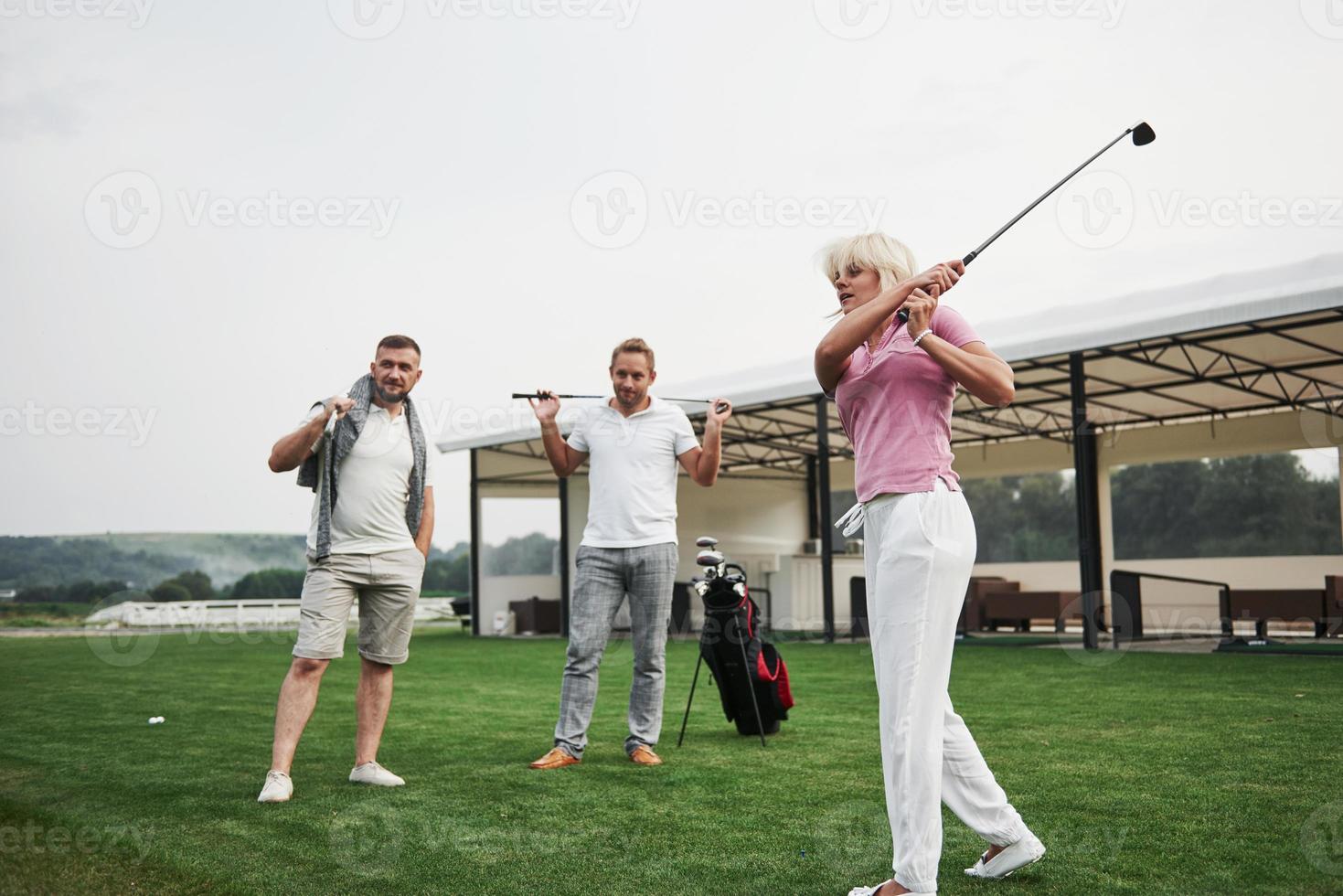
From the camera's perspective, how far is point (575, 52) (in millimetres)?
11602

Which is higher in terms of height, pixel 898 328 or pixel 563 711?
pixel 898 328

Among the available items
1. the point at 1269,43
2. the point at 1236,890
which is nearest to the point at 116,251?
the point at 1236,890

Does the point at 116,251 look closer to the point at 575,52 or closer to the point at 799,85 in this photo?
the point at 575,52

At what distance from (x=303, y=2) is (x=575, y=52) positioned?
2.77m

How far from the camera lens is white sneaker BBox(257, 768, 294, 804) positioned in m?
3.87

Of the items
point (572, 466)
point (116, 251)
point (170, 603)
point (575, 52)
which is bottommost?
point (170, 603)

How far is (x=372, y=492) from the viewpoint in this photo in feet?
14.0

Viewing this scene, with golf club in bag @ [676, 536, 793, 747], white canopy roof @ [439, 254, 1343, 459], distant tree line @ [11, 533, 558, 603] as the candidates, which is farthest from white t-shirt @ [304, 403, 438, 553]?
distant tree line @ [11, 533, 558, 603]

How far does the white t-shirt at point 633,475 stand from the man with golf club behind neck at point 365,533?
80 cm

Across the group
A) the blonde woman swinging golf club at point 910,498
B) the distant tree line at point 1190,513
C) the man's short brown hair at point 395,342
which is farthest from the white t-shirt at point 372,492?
the distant tree line at point 1190,513

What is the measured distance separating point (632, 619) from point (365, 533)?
4.13 feet

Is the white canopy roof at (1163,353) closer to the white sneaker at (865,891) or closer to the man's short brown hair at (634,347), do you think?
the man's short brown hair at (634,347)

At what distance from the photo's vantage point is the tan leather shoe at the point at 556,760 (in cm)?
463

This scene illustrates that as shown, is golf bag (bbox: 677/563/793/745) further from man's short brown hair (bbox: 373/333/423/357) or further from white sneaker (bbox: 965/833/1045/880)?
white sneaker (bbox: 965/833/1045/880)
